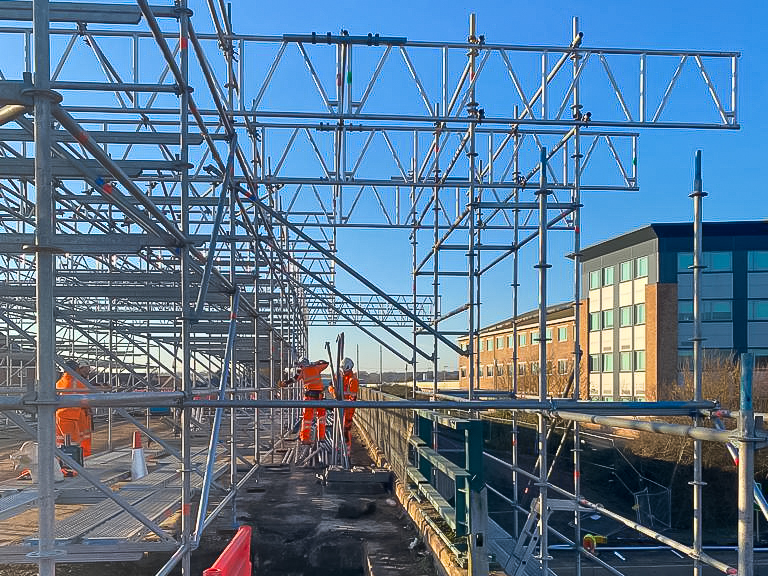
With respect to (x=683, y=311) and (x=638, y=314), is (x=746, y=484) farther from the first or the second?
(x=638, y=314)

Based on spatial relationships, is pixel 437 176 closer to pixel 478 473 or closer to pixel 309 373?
pixel 309 373

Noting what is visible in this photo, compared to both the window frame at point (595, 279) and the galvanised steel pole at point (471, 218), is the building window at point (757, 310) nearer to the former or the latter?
the window frame at point (595, 279)

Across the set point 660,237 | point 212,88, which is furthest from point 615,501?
point 212,88

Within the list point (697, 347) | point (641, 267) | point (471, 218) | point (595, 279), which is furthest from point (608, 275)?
point (697, 347)

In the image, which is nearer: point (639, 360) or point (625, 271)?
point (639, 360)

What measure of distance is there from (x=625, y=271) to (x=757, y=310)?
605 centimetres

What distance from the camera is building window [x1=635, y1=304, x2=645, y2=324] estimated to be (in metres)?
31.6

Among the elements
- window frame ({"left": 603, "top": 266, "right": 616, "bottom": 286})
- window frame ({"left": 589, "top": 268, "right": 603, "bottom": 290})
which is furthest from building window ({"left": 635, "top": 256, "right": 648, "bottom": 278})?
window frame ({"left": 589, "top": 268, "right": 603, "bottom": 290})

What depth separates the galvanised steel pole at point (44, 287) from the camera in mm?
3148

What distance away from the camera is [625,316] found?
3334 cm

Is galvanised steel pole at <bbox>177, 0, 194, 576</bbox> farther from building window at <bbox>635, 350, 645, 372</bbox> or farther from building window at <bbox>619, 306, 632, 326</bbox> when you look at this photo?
building window at <bbox>619, 306, 632, 326</bbox>

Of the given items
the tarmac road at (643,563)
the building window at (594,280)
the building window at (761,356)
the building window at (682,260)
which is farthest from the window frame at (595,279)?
the tarmac road at (643,563)

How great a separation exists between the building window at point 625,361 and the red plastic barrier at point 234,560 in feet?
95.7

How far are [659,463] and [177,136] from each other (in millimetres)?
18636
